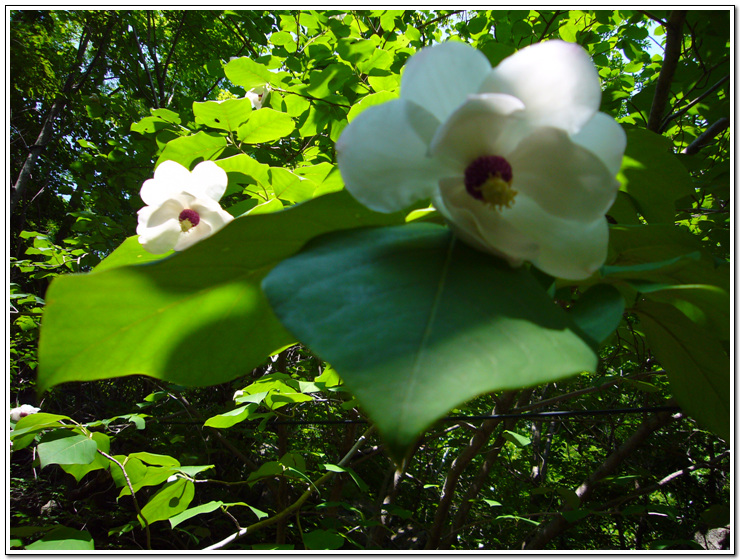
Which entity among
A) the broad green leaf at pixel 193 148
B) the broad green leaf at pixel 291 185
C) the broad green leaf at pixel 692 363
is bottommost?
the broad green leaf at pixel 692 363

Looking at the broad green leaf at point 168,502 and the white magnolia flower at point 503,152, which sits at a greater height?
the white magnolia flower at point 503,152

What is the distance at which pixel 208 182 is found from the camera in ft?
2.44

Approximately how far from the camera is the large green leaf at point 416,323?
0.22m

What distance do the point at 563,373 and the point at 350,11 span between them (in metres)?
2.05

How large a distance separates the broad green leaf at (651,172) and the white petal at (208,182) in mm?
541

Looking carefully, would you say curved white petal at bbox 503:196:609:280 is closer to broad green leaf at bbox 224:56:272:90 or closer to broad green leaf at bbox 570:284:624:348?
broad green leaf at bbox 570:284:624:348

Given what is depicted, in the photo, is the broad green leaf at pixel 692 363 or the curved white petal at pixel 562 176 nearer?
the curved white petal at pixel 562 176

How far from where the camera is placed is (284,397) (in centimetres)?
136

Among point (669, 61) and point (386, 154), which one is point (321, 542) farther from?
point (669, 61)

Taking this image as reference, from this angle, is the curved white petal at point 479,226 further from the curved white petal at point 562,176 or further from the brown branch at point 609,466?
the brown branch at point 609,466

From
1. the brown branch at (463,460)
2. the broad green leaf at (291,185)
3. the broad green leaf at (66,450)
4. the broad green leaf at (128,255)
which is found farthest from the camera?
the brown branch at (463,460)

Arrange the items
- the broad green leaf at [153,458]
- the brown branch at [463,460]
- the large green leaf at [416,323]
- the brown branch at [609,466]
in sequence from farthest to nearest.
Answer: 1. the brown branch at [609,466]
2. the brown branch at [463,460]
3. the broad green leaf at [153,458]
4. the large green leaf at [416,323]

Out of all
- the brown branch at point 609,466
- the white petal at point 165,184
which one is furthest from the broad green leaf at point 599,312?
the brown branch at point 609,466

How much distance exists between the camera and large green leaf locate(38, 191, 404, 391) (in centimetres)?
33
